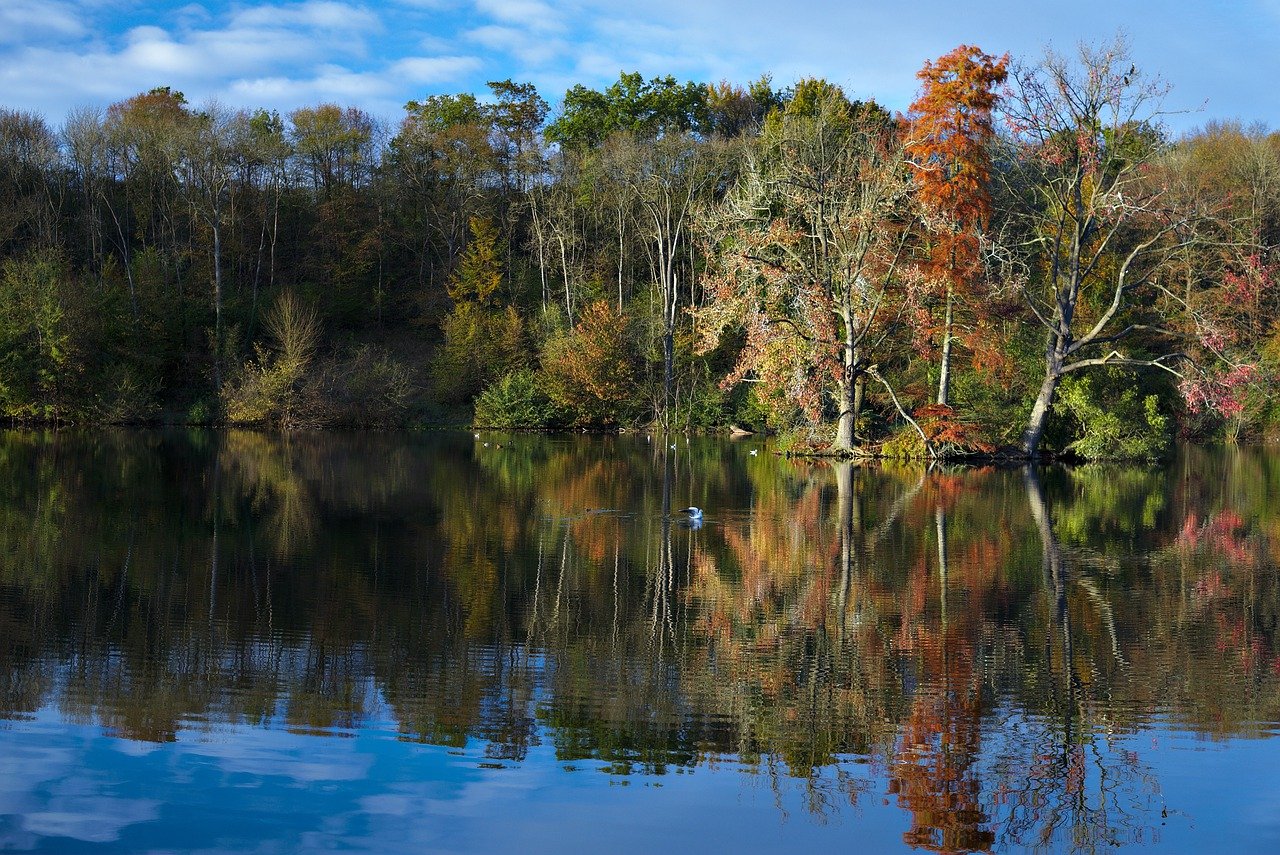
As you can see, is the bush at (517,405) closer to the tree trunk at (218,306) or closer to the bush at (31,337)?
the tree trunk at (218,306)

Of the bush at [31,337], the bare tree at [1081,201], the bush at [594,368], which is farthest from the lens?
the bush at [594,368]

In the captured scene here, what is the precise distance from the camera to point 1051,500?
22734 mm

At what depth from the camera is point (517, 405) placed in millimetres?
49000

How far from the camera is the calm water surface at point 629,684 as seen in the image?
6.09 m

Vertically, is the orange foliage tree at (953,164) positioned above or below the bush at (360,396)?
above

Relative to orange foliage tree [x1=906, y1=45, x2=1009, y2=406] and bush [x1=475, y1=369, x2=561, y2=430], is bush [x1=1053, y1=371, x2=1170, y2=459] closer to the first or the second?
orange foliage tree [x1=906, y1=45, x2=1009, y2=406]

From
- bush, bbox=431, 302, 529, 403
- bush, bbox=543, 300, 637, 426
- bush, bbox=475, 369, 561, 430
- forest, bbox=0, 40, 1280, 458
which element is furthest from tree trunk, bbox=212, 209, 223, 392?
bush, bbox=543, 300, 637, 426

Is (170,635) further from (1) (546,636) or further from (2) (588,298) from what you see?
(2) (588,298)

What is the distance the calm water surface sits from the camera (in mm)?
6086

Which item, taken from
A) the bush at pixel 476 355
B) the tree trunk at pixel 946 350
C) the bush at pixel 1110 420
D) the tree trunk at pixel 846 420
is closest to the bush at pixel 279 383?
the bush at pixel 476 355

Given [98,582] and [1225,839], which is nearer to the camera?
[1225,839]

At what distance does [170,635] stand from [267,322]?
42.9 metres

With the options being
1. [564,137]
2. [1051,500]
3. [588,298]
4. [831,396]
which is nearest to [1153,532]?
[1051,500]

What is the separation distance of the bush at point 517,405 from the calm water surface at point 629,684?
30.5 meters
